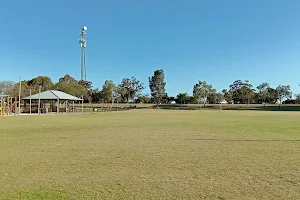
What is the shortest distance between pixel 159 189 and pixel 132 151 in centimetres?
394

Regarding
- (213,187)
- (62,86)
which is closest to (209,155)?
(213,187)

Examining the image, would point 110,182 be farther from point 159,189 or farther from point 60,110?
point 60,110

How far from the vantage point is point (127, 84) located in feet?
A: 303

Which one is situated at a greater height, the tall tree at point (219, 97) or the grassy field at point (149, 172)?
the tall tree at point (219, 97)

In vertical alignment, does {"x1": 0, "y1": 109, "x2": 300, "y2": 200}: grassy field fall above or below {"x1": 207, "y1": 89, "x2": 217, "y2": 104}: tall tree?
below

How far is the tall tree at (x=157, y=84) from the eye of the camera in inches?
3717

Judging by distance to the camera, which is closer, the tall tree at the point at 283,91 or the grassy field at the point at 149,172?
the grassy field at the point at 149,172

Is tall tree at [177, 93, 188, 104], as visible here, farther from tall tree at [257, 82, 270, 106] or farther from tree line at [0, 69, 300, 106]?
tall tree at [257, 82, 270, 106]

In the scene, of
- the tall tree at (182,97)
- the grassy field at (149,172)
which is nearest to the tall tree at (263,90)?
the tall tree at (182,97)

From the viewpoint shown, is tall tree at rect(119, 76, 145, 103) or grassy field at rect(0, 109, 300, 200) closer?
grassy field at rect(0, 109, 300, 200)

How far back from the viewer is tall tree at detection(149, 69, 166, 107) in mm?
94412

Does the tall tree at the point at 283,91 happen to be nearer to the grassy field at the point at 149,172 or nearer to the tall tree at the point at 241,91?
the tall tree at the point at 241,91

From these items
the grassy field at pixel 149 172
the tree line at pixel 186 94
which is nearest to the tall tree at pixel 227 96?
the tree line at pixel 186 94

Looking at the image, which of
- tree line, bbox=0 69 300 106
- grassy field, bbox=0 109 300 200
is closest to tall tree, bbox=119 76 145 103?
tree line, bbox=0 69 300 106
